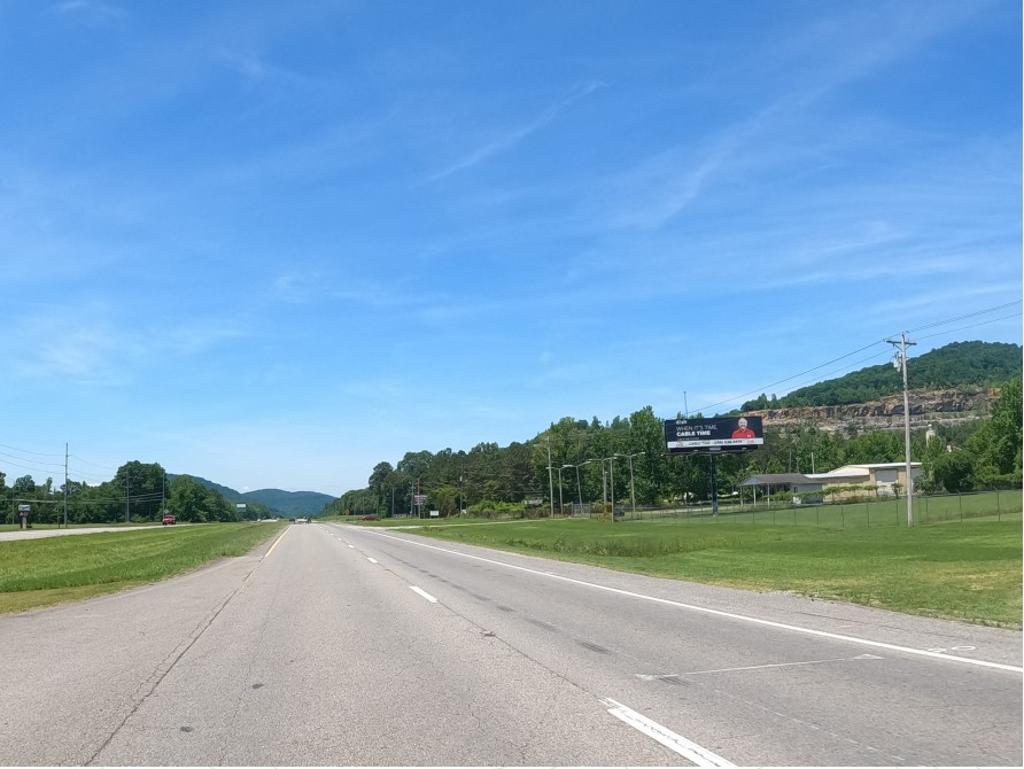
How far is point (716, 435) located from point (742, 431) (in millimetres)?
3171

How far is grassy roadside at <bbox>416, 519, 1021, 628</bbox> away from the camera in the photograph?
52.6 feet

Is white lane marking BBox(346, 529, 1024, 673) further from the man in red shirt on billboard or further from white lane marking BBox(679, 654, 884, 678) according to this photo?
the man in red shirt on billboard

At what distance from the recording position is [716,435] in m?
105

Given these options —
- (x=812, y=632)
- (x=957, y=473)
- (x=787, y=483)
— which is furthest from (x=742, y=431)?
(x=812, y=632)

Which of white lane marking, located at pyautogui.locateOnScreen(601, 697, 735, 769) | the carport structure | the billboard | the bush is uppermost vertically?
the billboard

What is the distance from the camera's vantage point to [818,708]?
764 cm

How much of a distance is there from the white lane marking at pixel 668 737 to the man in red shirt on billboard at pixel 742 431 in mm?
100753

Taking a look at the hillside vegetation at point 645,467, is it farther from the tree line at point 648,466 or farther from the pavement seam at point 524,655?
the pavement seam at point 524,655

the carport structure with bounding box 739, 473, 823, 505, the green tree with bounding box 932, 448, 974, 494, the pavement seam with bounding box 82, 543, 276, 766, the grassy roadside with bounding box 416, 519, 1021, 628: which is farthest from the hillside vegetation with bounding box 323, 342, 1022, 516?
the pavement seam with bounding box 82, 543, 276, 766

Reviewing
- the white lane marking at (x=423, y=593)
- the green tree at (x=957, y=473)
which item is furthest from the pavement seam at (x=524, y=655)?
the green tree at (x=957, y=473)

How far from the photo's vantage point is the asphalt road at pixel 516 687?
21.8 ft

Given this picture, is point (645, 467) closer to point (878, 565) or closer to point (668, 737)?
point (878, 565)

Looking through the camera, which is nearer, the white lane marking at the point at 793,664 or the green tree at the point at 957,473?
the white lane marking at the point at 793,664

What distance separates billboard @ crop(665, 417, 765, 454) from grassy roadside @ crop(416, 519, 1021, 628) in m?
55.0
